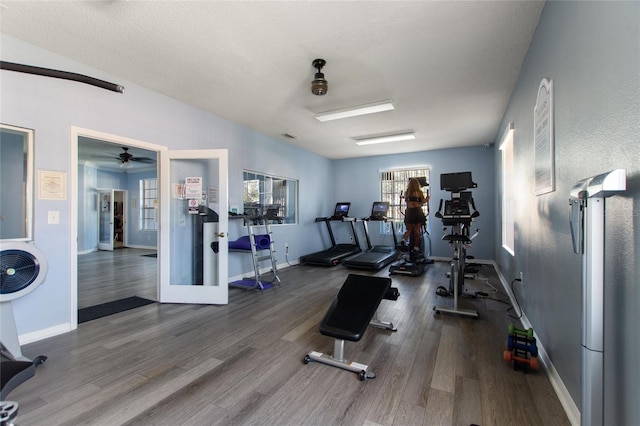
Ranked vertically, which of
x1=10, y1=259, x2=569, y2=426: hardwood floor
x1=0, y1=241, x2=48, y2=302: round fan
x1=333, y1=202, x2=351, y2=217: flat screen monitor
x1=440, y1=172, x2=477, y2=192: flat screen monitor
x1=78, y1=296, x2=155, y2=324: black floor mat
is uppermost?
x1=440, y1=172, x2=477, y2=192: flat screen monitor

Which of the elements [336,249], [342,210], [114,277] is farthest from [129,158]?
[336,249]

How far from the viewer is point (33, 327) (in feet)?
8.78

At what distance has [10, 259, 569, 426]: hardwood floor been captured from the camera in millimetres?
1710

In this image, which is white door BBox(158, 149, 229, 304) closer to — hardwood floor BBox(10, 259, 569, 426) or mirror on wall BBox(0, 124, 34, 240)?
hardwood floor BBox(10, 259, 569, 426)

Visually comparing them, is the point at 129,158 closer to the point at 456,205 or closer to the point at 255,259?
the point at 255,259

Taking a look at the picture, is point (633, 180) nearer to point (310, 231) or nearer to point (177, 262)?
point (177, 262)

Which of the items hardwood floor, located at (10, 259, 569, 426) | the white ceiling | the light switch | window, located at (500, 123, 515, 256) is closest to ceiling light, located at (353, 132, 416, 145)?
the white ceiling

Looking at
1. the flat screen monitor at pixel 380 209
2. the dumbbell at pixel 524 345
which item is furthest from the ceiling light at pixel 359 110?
the flat screen monitor at pixel 380 209

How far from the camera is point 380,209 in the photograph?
7.30 meters

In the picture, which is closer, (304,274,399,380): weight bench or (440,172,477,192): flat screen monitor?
(304,274,399,380): weight bench

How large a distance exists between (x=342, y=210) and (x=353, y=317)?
5481 millimetres

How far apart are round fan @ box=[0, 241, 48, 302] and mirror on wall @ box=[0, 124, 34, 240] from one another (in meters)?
0.50

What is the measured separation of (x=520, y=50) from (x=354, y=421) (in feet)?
11.8

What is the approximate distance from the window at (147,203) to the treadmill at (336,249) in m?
5.82
